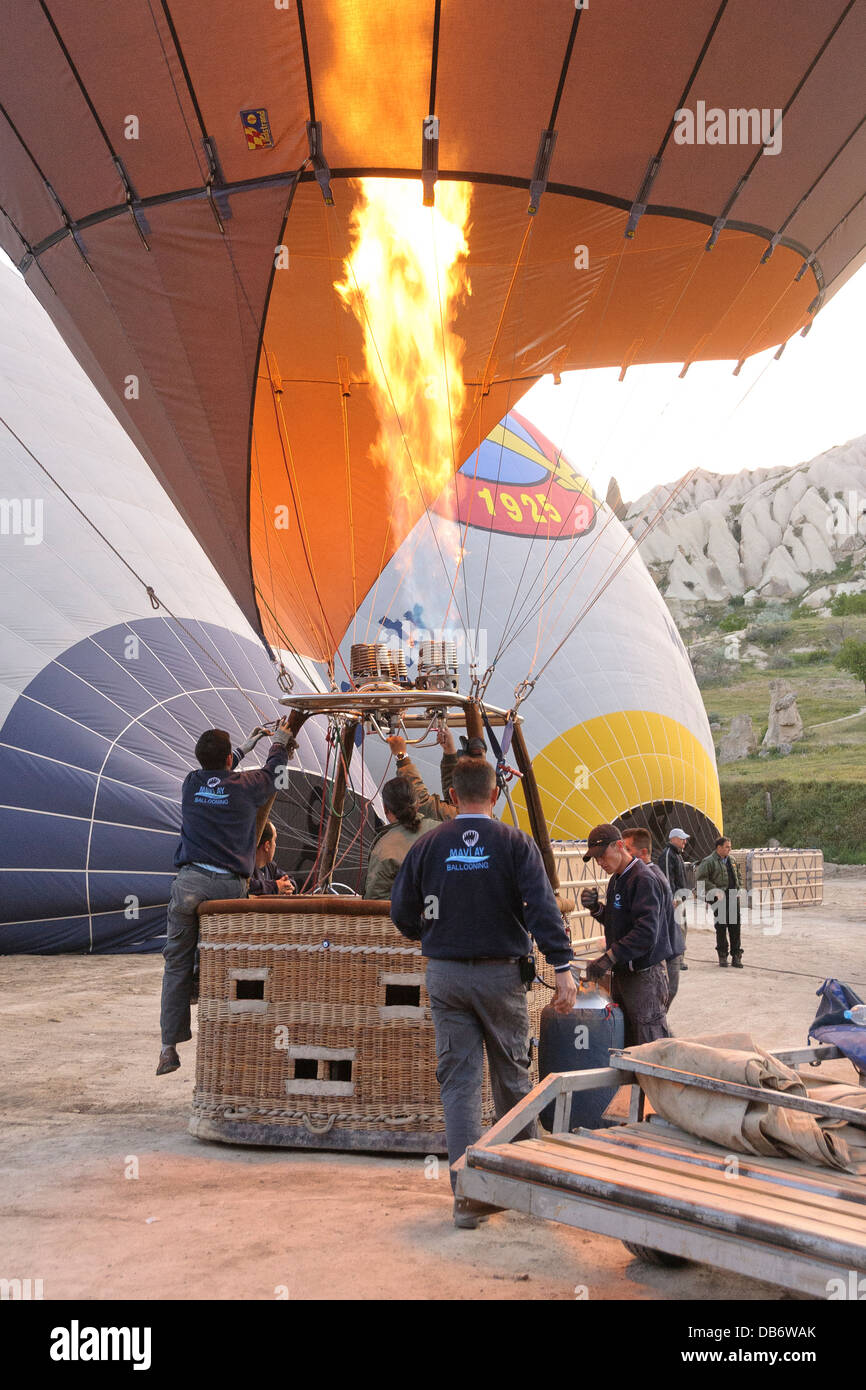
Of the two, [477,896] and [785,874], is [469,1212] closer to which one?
[477,896]

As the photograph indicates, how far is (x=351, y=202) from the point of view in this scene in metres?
6.40

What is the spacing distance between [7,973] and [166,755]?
9.83ft

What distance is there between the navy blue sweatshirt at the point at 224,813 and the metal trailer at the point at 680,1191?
7.27 ft

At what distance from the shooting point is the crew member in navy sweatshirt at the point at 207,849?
207 inches

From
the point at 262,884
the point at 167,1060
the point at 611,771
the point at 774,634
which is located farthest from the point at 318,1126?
the point at 774,634

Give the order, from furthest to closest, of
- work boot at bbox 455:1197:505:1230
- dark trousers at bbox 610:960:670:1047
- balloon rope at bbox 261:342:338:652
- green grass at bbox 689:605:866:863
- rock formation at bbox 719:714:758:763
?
1. rock formation at bbox 719:714:758:763
2. green grass at bbox 689:605:866:863
3. balloon rope at bbox 261:342:338:652
4. dark trousers at bbox 610:960:670:1047
5. work boot at bbox 455:1197:505:1230

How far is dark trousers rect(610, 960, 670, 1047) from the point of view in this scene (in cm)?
512

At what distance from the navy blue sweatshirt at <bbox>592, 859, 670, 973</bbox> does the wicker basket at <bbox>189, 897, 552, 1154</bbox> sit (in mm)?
828

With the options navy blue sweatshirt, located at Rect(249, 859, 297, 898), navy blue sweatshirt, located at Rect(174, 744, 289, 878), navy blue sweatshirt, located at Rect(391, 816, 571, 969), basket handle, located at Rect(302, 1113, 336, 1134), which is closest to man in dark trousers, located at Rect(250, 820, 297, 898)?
navy blue sweatshirt, located at Rect(249, 859, 297, 898)

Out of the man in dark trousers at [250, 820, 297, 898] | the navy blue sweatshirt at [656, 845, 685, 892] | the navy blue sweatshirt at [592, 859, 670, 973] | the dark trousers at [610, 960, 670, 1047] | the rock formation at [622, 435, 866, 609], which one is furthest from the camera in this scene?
the rock formation at [622, 435, 866, 609]

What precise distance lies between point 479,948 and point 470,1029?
0.30 m

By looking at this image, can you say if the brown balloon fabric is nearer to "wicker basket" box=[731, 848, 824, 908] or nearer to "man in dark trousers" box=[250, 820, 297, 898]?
"man in dark trousers" box=[250, 820, 297, 898]

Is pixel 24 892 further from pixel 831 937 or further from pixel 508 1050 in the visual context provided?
pixel 831 937

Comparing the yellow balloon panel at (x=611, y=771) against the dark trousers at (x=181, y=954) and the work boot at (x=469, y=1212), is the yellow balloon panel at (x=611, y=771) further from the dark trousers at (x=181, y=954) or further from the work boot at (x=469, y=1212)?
the work boot at (x=469, y=1212)
